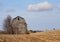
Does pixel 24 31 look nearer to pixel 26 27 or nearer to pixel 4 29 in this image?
pixel 26 27

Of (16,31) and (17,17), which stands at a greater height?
(17,17)

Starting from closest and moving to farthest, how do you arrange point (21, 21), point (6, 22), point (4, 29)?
1. point (21, 21)
2. point (4, 29)
3. point (6, 22)

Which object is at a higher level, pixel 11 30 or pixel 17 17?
pixel 17 17

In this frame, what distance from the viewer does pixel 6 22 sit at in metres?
74.1

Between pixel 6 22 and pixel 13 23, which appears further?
pixel 6 22

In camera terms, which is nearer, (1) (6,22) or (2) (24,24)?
(2) (24,24)

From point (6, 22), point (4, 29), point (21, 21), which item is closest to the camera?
point (21, 21)

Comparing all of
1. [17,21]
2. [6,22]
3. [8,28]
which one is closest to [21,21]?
[17,21]

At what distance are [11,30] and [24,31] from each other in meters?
3.87

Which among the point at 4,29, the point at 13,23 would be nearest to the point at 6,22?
the point at 4,29

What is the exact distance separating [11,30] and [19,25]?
9.64 ft

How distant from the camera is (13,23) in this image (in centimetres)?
6372

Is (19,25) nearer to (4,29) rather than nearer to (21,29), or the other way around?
(21,29)

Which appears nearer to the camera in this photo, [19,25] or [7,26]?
A: [19,25]
